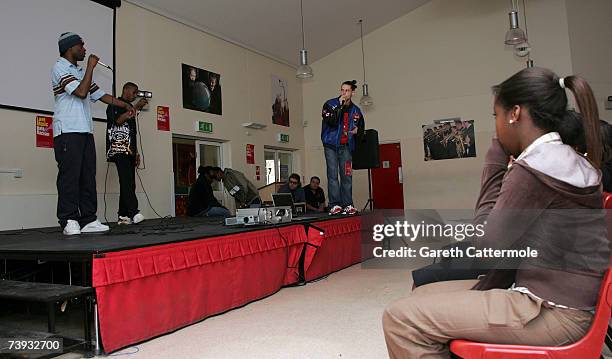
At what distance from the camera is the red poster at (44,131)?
14.3ft

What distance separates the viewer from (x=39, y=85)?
434 centimetres

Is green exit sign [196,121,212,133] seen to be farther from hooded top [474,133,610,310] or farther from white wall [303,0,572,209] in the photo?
hooded top [474,133,610,310]

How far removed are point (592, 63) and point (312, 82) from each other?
4.86 meters

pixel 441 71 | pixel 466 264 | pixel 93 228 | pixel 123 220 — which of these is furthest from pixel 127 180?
pixel 441 71

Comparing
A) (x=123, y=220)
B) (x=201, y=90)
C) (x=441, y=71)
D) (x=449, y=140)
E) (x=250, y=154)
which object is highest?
(x=441, y=71)

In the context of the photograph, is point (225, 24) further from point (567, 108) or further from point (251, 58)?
point (567, 108)

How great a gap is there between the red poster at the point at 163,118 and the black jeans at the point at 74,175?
8.73ft

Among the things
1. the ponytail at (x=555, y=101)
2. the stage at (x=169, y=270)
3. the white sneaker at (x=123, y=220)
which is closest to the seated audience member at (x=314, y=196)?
the white sneaker at (x=123, y=220)

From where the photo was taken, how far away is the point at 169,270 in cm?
233

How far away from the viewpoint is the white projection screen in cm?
411

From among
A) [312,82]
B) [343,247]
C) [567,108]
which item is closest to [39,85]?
[343,247]

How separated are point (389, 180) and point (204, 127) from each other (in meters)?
3.64

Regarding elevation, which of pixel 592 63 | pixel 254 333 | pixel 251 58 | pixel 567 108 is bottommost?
pixel 254 333

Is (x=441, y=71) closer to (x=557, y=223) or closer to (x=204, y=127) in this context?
(x=204, y=127)
